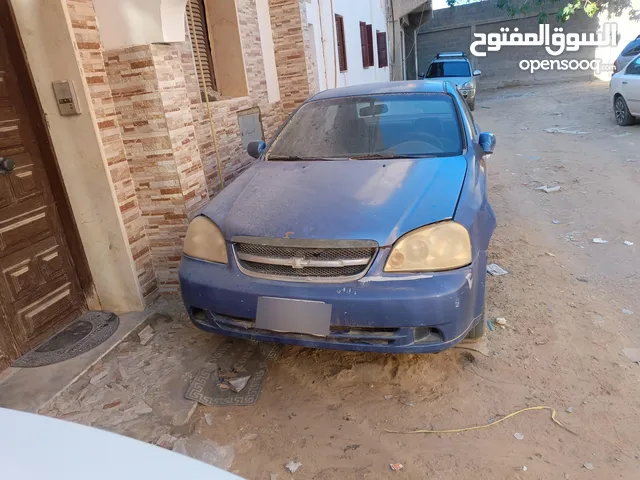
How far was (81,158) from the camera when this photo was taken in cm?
314

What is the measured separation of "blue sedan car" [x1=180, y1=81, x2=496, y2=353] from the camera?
226 centimetres

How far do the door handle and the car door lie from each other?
31.5 ft

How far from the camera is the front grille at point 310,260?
230cm

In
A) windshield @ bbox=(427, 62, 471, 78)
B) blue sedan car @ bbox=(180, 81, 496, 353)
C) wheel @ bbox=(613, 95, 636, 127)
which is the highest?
windshield @ bbox=(427, 62, 471, 78)

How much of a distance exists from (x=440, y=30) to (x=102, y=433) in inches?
990

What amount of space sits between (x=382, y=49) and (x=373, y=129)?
1520 centimetres

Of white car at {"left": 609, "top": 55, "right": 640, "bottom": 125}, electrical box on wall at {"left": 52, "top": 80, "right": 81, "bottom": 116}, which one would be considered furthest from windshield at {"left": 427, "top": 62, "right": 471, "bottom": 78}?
electrical box on wall at {"left": 52, "top": 80, "right": 81, "bottom": 116}

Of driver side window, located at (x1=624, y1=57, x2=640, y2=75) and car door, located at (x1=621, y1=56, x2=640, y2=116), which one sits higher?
driver side window, located at (x1=624, y1=57, x2=640, y2=75)

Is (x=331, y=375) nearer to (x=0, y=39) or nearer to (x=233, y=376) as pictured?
(x=233, y=376)

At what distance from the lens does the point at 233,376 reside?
2.76 metres

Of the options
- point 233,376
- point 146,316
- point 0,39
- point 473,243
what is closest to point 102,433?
point 233,376

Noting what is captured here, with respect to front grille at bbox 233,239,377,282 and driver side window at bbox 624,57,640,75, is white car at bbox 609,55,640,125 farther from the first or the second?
front grille at bbox 233,239,377,282

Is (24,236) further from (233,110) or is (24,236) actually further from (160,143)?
(233,110)

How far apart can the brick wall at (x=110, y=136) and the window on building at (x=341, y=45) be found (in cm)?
898
